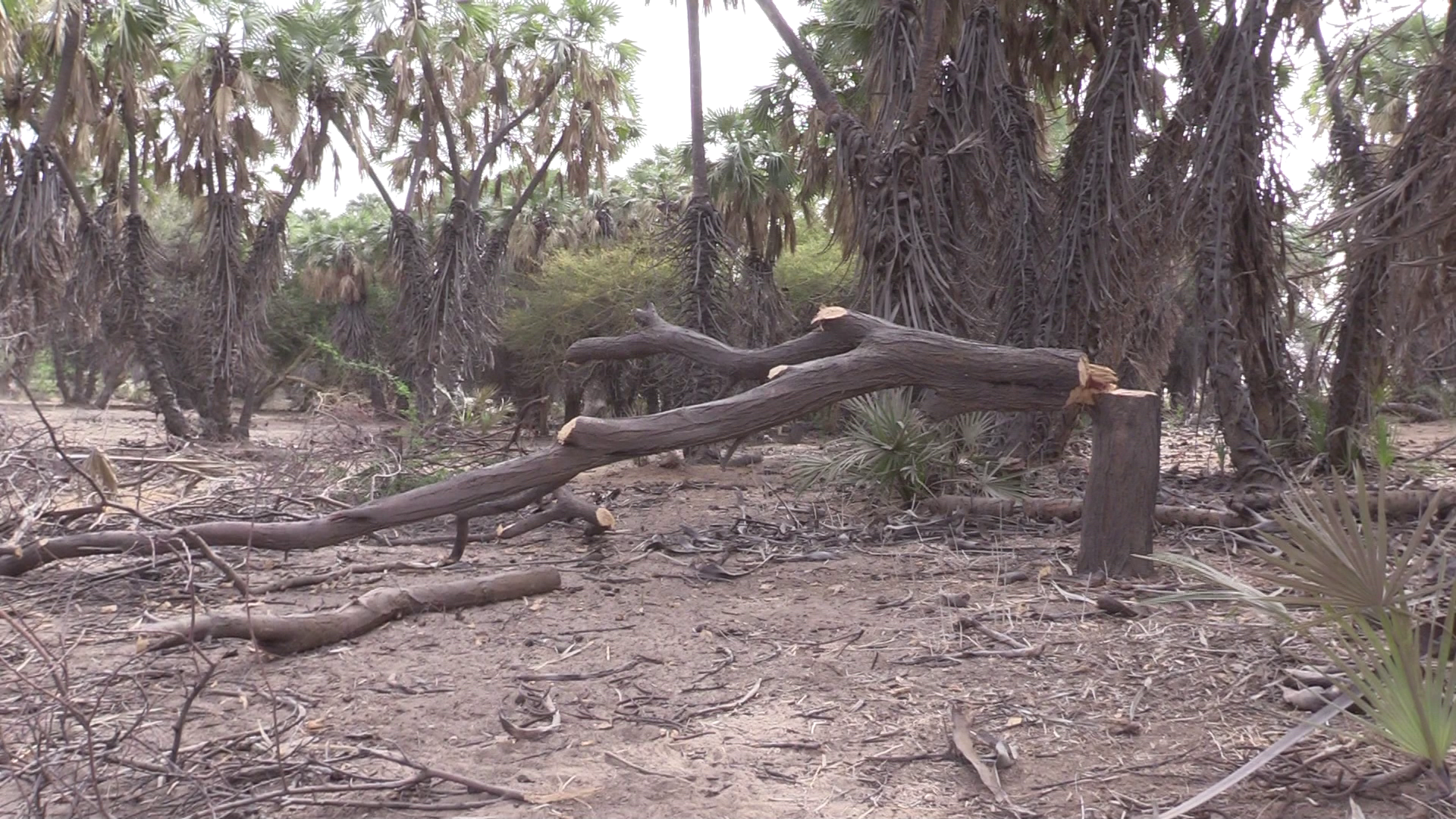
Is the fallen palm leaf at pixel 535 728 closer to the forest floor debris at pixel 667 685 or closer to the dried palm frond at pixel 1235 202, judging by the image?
the forest floor debris at pixel 667 685

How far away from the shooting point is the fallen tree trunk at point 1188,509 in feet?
21.6

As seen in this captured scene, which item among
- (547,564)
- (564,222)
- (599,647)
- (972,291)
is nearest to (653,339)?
(547,564)

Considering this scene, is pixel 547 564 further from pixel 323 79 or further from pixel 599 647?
pixel 323 79

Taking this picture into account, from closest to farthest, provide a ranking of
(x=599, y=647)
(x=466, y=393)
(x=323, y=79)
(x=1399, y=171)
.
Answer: (x=599, y=647), (x=1399, y=171), (x=323, y=79), (x=466, y=393)

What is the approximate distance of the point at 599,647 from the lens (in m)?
5.12

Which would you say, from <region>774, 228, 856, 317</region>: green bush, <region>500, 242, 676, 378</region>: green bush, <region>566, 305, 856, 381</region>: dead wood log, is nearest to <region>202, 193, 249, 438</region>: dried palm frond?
<region>500, 242, 676, 378</region>: green bush

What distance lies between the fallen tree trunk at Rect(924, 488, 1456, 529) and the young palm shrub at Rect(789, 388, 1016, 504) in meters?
0.22

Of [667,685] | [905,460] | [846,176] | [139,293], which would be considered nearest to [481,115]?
[139,293]

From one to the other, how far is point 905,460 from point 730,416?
2518 mm

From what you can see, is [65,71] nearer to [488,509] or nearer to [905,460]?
[488,509]

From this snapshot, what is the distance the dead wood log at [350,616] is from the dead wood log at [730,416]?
1.43 feet

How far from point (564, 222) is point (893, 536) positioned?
19418 mm

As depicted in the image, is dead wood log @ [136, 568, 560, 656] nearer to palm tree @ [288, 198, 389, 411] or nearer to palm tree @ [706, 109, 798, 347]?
palm tree @ [706, 109, 798, 347]

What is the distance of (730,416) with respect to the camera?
19.5 feet
